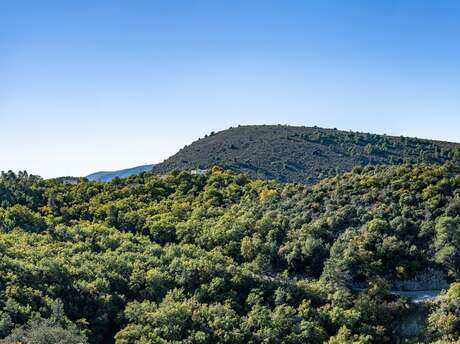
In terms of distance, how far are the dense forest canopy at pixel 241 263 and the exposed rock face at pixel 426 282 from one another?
431 millimetres

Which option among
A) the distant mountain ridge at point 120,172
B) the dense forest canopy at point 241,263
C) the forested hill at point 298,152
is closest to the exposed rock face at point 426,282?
the dense forest canopy at point 241,263

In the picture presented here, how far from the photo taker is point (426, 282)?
48312mm

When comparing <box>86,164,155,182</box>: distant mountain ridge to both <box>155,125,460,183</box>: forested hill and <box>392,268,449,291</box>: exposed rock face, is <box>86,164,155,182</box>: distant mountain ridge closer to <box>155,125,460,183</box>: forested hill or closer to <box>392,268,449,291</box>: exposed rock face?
<box>155,125,460,183</box>: forested hill

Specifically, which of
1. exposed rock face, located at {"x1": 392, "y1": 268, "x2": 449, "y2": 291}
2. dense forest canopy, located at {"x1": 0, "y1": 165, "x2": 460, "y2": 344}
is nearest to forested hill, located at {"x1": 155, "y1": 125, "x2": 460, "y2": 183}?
dense forest canopy, located at {"x1": 0, "y1": 165, "x2": 460, "y2": 344}

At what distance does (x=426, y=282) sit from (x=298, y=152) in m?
72.4

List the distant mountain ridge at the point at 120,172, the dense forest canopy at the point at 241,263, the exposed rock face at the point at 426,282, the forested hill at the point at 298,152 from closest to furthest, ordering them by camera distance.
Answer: the dense forest canopy at the point at 241,263 < the exposed rock face at the point at 426,282 < the forested hill at the point at 298,152 < the distant mountain ridge at the point at 120,172

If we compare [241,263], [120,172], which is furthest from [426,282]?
[120,172]

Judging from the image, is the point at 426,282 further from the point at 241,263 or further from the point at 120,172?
the point at 120,172

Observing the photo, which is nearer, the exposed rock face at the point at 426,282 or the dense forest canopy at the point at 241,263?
the dense forest canopy at the point at 241,263

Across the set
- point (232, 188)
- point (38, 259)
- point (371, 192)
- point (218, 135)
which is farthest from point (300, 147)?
point (38, 259)

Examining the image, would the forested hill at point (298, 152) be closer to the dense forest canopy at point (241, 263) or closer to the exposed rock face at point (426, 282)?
the dense forest canopy at point (241, 263)

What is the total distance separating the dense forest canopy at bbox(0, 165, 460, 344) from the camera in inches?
1677

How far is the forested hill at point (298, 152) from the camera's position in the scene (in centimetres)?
11038

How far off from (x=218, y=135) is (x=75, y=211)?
76.6m
